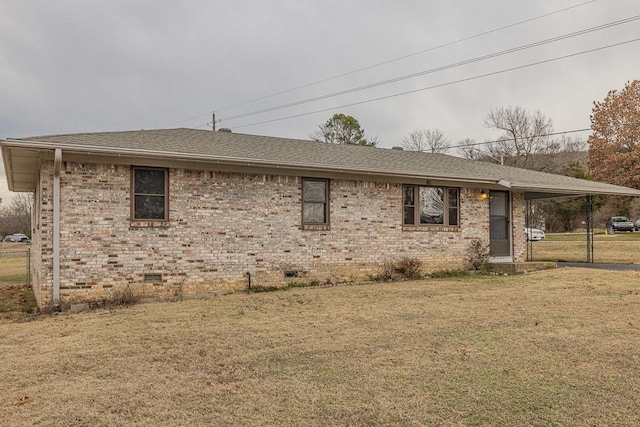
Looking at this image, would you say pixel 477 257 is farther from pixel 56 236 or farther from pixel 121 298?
pixel 56 236

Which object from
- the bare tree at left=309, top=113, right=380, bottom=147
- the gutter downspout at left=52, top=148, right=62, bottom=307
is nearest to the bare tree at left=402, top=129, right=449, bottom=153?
the bare tree at left=309, top=113, right=380, bottom=147

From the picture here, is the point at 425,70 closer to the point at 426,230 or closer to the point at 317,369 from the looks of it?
the point at 426,230

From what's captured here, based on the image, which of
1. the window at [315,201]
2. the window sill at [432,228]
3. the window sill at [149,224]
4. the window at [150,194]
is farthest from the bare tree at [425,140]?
the window sill at [149,224]

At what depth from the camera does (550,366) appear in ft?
15.9

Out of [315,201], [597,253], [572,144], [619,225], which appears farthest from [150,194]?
[572,144]

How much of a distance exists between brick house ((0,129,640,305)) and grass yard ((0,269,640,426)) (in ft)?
4.28

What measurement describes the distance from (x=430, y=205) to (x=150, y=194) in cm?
755

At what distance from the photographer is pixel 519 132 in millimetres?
47375

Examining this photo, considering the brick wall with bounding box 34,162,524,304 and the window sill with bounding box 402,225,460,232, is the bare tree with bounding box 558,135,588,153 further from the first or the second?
the brick wall with bounding box 34,162,524,304

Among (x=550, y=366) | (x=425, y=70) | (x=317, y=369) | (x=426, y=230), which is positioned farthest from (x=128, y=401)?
(x=425, y=70)

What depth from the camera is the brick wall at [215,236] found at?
29.1 feet

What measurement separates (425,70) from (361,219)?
50.4ft

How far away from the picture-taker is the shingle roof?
8.90 m

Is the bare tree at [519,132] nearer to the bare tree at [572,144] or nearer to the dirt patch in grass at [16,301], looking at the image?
the bare tree at [572,144]
